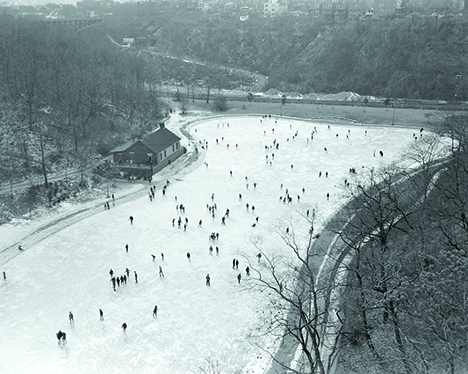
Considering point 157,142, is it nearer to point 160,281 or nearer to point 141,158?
point 141,158

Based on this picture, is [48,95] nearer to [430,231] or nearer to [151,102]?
[151,102]

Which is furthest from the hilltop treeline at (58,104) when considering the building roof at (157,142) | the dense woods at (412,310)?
the dense woods at (412,310)

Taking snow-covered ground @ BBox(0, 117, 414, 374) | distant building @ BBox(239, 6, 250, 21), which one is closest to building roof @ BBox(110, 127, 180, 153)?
snow-covered ground @ BBox(0, 117, 414, 374)

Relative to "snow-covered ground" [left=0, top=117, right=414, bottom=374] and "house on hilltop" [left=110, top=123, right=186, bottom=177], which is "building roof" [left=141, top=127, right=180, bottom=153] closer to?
"house on hilltop" [left=110, top=123, right=186, bottom=177]

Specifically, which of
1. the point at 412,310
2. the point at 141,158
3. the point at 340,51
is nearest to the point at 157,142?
the point at 141,158

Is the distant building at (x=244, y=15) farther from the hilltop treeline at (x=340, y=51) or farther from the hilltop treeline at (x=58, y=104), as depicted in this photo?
the hilltop treeline at (x=58, y=104)

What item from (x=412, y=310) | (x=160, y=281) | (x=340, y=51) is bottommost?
(x=160, y=281)

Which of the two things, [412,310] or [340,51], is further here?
[340,51]
